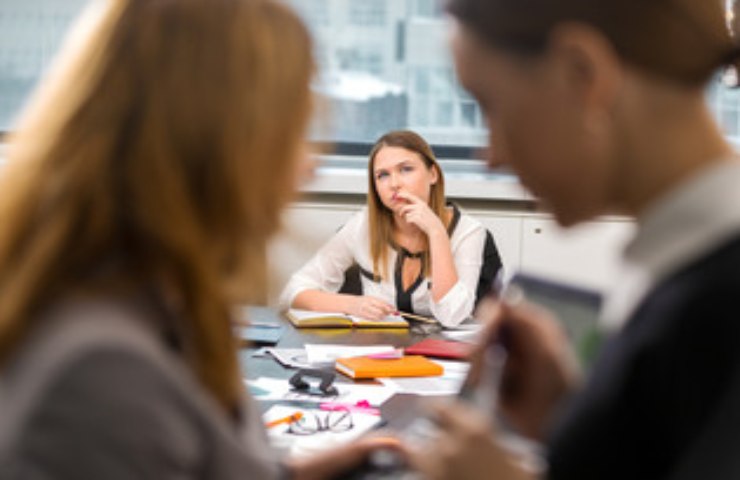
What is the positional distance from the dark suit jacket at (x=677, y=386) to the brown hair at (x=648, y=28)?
17 centimetres

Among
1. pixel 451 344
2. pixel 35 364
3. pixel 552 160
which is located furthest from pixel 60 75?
pixel 451 344

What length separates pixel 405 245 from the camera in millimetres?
3705

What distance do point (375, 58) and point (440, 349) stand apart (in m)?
2.51

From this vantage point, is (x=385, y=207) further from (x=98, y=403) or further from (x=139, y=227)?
(x=98, y=403)

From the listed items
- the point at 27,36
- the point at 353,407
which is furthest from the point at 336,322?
the point at 27,36

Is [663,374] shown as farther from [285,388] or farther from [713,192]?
[285,388]

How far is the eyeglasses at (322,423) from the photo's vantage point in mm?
2014

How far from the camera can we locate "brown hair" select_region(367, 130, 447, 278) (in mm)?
3648

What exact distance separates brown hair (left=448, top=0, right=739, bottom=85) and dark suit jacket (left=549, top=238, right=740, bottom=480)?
166 mm

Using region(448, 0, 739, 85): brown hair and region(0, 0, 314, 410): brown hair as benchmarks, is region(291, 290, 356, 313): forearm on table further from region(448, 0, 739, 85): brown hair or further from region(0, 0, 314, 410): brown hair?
region(448, 0, 739, 85): brown hair

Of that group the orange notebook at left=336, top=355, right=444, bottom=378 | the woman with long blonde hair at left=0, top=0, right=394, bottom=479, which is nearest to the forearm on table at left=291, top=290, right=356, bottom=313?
the orange notebook at left=336, top=355, right=444, bottom=378

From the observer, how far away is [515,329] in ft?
3.73

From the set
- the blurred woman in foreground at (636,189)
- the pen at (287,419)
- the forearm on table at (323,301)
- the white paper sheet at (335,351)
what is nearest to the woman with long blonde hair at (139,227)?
the blurred woman in foreground at (636,189)

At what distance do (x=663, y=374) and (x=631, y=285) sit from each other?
118 mm
